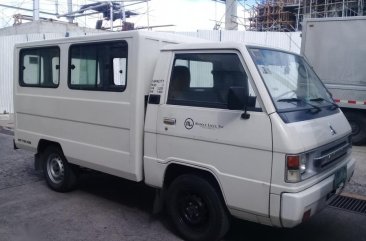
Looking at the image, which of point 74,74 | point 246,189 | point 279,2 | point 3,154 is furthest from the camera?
point 279,2

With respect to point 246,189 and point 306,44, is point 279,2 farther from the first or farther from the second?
point 246,189

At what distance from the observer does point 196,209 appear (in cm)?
427

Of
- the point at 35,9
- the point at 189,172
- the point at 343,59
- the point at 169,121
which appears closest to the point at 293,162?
the point at 189,172

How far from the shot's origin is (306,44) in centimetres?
1007

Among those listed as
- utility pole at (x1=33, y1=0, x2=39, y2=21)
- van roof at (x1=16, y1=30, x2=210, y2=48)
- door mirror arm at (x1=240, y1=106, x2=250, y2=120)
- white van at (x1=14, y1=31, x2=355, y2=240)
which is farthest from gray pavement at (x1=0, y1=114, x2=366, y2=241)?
utility pole at (x1=33, y1=0, x2=39, y2=21)

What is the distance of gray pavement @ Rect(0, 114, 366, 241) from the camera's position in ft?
14.9

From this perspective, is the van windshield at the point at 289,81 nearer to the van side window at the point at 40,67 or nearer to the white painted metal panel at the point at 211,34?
the van side window at the point at 40,67

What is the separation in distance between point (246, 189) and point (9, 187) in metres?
4.26

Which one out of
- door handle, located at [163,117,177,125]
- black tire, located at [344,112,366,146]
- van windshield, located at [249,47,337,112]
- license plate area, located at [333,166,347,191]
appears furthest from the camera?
black tire, located at [344,112,366,146]

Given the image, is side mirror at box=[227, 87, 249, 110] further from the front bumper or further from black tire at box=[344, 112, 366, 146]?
black tire at box=[344, 112, 366, 146]

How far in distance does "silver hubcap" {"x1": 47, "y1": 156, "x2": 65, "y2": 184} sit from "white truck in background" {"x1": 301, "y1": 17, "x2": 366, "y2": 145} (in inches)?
267

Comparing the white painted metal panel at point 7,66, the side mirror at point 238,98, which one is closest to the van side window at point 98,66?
the side mirror at point 238,98

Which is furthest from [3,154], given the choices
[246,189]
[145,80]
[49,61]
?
[246,189]

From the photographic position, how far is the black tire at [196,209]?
4023 mm
